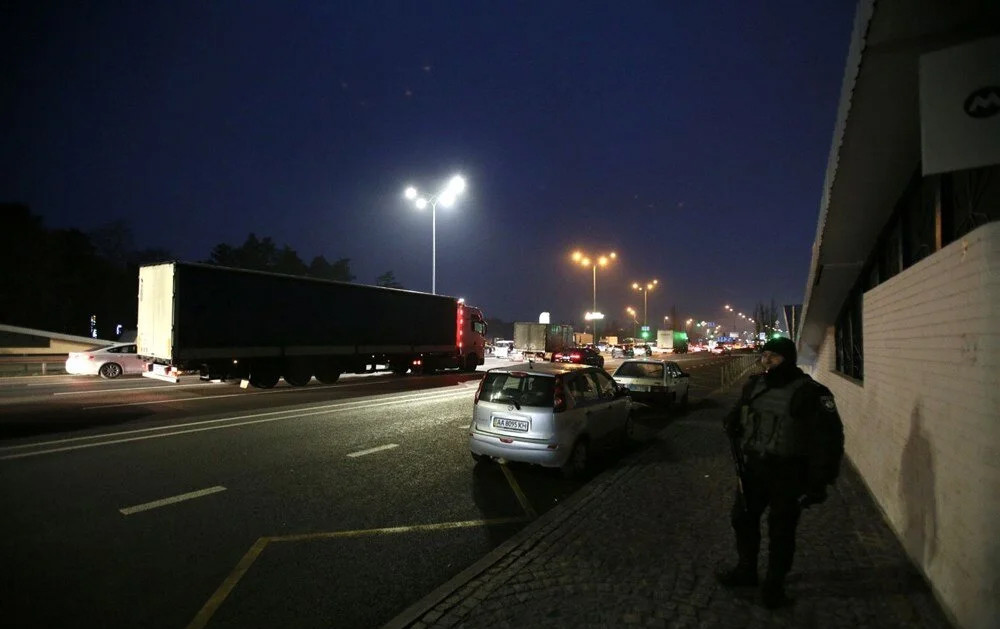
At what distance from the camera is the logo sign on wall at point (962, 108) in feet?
13.3

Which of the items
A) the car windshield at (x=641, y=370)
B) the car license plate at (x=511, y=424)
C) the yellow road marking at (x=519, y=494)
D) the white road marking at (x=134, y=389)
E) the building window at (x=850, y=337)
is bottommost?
the yellow road marking at (x=519, y=494)

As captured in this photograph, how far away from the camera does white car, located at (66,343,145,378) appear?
21344 millimetres

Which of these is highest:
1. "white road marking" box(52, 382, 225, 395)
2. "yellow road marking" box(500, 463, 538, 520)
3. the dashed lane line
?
"white road marking" box(52, 382, 225, 395)

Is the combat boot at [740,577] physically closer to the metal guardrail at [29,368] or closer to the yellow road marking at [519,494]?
the yellow road marking at [519,494]

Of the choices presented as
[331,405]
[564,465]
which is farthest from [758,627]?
[331,405]

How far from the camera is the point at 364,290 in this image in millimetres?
21344

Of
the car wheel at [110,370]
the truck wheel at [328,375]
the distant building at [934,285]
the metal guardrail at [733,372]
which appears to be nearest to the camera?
the distant building at [934,285]

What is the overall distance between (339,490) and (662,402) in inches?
380

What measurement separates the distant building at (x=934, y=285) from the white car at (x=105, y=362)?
920 inches

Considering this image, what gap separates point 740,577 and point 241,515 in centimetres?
488

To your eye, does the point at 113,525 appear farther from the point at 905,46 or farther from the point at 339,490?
the point at 905,46

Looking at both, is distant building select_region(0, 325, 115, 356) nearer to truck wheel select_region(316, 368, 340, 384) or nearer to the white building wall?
truck wheel select_region(316, 368, 340, 384)

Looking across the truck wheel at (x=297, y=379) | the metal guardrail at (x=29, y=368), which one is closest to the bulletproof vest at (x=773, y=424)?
the truck wheel at (x=297, y=379)

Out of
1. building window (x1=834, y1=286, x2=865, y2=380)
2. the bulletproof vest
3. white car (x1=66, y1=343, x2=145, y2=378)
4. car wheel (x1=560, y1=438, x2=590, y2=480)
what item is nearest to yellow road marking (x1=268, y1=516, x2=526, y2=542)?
car wheel (x1=560, y1=438, x2=590, y2=480)
